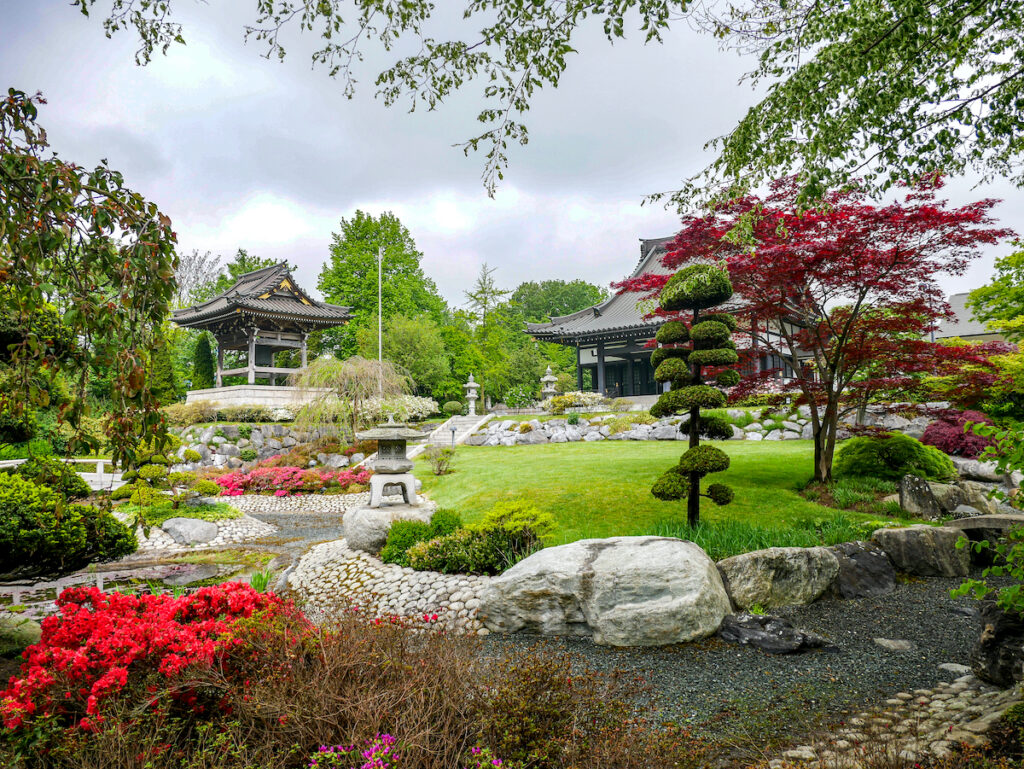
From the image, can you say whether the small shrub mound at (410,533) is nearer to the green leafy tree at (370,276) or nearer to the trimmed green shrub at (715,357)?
the trimmed green shrub at (715,357)

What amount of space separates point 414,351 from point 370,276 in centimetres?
752

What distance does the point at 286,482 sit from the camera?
1470 centimetres

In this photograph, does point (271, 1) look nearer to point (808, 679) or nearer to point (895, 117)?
point (895, 117)

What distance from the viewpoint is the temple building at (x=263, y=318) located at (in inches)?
914

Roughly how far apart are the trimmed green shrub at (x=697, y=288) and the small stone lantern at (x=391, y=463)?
13.9 feet

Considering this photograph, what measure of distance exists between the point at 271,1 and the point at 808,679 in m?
5.55

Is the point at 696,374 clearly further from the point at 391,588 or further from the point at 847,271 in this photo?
the point at 391,588

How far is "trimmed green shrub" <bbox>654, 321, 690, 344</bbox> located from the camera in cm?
659

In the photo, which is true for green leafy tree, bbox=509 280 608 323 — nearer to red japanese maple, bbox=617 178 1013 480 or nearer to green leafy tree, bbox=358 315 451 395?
green leafy tree, bbox=358 315 451 395

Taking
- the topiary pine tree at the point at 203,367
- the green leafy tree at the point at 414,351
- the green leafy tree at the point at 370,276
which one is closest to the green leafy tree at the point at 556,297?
the green leafy tree at the point at 370,276

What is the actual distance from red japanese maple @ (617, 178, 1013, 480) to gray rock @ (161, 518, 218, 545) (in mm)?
8626

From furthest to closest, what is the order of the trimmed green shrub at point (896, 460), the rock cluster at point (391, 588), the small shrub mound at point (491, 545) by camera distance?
the trimmed green shrub at point (896, 460) < the small shrub mound at point (491, 545) < the rock cluster at point (391, 588)

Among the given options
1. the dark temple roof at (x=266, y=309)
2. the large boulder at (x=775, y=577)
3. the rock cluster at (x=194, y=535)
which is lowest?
the rock cluster at (x=194, y=535)

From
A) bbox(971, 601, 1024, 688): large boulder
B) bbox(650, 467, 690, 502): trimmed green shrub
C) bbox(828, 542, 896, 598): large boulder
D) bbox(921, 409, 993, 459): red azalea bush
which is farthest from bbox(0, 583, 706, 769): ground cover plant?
bbox(921, 409, 993, 459): red azalea bush
